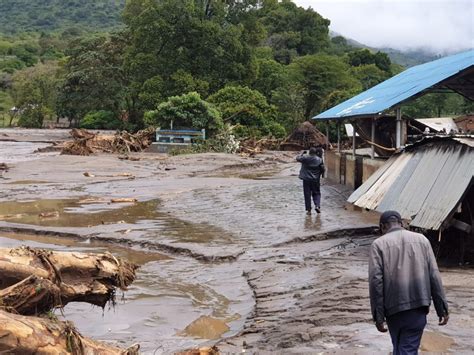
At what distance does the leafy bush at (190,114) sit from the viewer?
40125mm

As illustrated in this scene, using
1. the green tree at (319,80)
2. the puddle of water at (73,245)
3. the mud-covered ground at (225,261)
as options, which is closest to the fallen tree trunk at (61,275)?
the mud-covered ground at (225,261)

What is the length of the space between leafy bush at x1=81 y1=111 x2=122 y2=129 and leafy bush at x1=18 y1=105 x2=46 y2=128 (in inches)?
534

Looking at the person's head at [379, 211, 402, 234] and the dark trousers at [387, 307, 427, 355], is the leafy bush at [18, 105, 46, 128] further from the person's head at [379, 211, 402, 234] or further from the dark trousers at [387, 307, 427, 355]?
the dark trousers at [387, 307, 427, 355]

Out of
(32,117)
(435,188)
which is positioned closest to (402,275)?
(435,188)

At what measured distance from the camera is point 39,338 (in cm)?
471

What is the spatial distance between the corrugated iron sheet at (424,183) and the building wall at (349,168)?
541cm

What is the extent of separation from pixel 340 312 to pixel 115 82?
60.4 meters

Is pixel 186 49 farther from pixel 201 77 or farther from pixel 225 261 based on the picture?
pixel 225 261

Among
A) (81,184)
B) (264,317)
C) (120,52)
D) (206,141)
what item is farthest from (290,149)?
(264,317)

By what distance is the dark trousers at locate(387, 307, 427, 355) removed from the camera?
5.00 meters

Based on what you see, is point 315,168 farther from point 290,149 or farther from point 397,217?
point 290,149

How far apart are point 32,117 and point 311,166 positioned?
78.6 meters

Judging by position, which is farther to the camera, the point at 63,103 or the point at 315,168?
the point at 63,103

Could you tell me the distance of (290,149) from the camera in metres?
45.8
